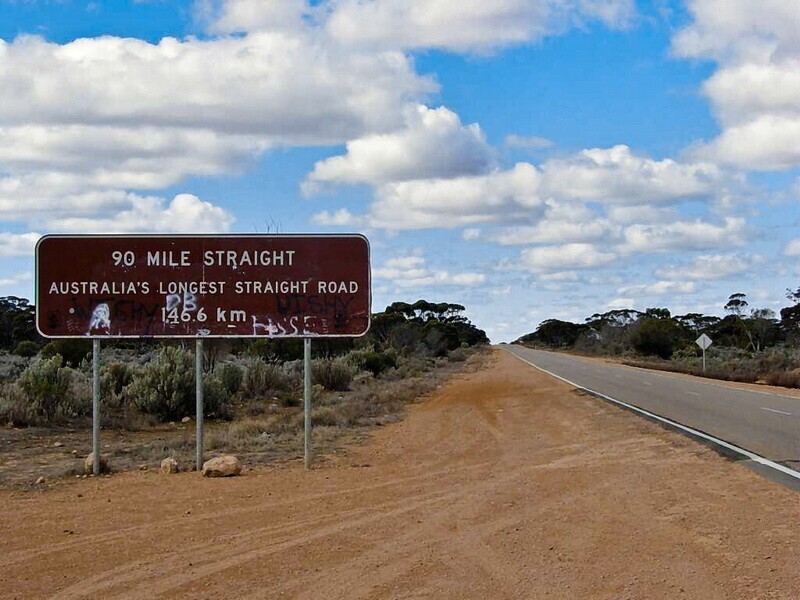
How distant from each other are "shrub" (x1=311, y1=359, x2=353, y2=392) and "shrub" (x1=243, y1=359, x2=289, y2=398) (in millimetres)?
1371

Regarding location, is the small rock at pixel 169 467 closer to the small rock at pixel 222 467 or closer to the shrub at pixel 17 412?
the small rock at pixel 222 467

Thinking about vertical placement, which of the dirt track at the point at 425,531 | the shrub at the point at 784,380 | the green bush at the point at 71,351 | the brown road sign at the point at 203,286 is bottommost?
the dirt track at the point at 425,531

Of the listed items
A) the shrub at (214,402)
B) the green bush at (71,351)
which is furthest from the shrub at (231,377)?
the green bush at (71,351)

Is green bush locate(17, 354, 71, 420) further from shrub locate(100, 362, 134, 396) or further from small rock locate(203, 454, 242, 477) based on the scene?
small rock locate(203, 454, 242, 477)

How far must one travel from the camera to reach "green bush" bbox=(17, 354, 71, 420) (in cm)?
A: 1983

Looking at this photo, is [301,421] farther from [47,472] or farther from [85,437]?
[47,472]

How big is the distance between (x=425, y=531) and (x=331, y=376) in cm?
2244

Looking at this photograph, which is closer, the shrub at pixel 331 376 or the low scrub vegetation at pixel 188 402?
the low scrub vegetation at pixel 188 402

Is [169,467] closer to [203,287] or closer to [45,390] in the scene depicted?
[203,287]

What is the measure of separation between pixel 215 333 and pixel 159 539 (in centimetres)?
516

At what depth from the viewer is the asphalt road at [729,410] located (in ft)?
50.0

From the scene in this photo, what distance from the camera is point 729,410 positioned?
2223 cm

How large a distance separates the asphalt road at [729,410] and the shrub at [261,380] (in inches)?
397

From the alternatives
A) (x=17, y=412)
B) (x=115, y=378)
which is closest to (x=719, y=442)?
(x=17, y=412)
